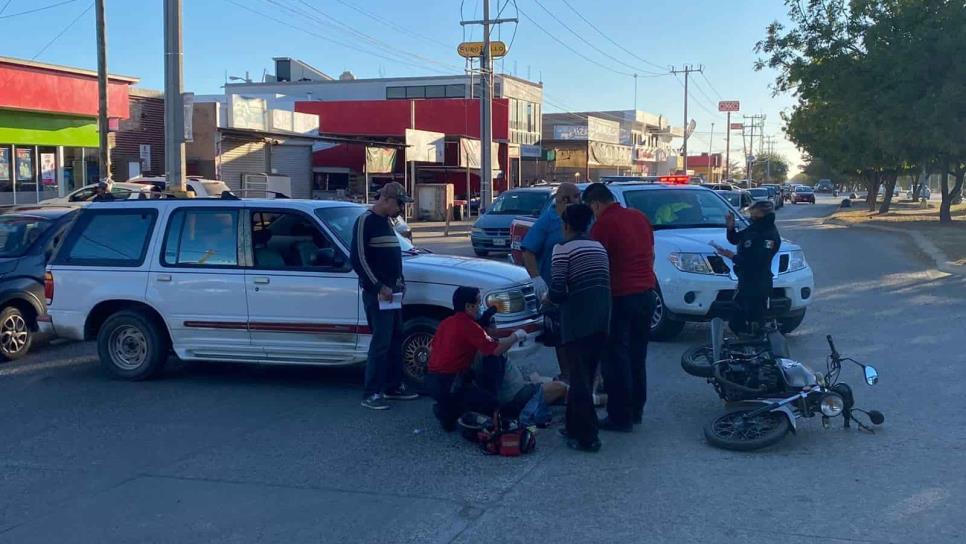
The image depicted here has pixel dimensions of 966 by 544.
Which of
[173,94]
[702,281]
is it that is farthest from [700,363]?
[173,94]

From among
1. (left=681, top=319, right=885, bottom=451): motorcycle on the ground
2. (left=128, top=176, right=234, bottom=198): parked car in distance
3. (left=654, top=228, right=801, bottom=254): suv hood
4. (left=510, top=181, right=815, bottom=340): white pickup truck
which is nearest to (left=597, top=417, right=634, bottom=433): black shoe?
(left=681, top=319, right=885, bottom=451): motorcycle on the ground

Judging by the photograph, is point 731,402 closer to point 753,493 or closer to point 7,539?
point 753,493

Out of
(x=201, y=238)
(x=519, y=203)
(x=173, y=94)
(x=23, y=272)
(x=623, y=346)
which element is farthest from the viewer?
(x=519, y=203)

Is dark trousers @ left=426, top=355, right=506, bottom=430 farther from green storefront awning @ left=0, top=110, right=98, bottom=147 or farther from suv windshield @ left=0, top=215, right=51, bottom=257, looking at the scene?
green storefront awning @ left=0, top=110, right=98, bottom=147

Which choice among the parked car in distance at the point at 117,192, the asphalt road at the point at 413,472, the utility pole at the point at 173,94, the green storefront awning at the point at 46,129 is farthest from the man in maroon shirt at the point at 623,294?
the green storefront awning at the point at 46,129

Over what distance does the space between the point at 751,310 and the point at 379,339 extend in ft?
12.3

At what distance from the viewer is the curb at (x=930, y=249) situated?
19.0m

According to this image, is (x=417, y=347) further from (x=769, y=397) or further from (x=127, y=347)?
(x=769, y=397)

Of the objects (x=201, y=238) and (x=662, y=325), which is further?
(x=662, y=325)

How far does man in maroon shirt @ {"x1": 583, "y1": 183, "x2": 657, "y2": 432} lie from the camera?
691 centimetres

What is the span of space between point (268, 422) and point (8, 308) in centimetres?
437

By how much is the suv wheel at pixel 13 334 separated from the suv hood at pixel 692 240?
7.07 meters

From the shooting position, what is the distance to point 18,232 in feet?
35.4

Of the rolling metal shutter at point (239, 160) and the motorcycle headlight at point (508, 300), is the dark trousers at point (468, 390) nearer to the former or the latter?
the motorcycle headlight at point (508, 300)
